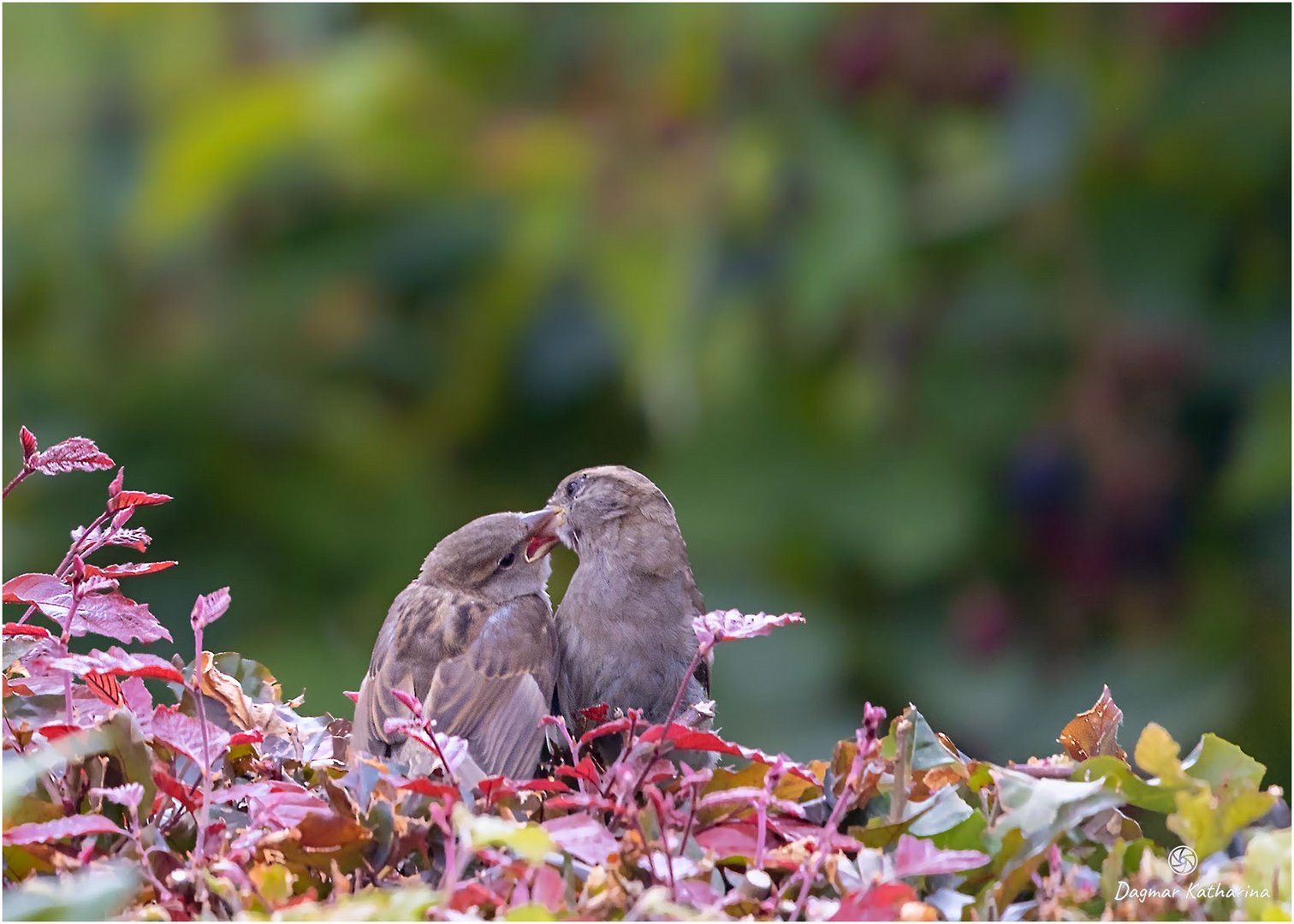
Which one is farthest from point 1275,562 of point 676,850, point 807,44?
point 676,850

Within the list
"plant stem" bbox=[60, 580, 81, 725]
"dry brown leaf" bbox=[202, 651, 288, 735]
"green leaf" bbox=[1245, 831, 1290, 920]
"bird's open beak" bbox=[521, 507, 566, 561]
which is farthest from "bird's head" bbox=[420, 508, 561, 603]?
"green leaf" bbox=[1245, 831, 1290, 920]

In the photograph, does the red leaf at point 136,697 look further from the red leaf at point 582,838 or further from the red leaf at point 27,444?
the red leaf at point 582,838

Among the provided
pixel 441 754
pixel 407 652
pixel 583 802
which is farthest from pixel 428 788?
pixel 407 652

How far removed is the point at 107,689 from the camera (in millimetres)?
→ 1735

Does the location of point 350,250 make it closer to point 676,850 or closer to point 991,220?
point 991,220

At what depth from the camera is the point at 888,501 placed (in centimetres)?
448

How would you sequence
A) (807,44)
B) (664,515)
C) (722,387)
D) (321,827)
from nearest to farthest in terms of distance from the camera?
(321,827) → (664,515) → (807,44) → (722,387)

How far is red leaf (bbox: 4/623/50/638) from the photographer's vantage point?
1778mm

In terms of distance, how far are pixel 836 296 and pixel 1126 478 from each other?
0.99 m

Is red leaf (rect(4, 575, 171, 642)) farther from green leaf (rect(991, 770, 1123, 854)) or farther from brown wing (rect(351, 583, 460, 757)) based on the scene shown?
green leaf (rect(991, 770, 1123, 854))

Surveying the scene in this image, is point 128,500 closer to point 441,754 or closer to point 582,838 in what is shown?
point 441,754

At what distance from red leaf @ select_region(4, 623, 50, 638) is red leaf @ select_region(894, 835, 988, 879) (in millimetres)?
1007

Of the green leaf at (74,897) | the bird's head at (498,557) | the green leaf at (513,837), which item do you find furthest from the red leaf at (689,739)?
the bird's head at (498,557)

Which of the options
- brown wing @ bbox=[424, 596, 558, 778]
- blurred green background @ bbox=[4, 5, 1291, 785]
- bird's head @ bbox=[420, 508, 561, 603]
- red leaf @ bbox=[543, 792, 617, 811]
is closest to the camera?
red leaf @ bbox=[543, 792, 617, 811]
